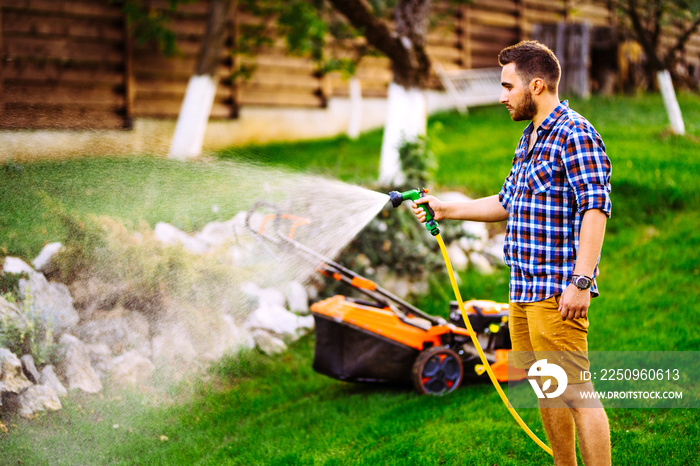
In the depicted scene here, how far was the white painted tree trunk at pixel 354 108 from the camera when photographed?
11.7 m

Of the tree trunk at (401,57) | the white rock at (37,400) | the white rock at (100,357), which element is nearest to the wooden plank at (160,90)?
the tree trunk at (401,57)

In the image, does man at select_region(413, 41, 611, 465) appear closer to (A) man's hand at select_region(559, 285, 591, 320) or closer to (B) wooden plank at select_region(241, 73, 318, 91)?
(A) man's hand at select_region(559, 285, 591, 320)

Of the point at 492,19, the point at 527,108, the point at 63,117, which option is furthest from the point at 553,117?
the point at 492,19

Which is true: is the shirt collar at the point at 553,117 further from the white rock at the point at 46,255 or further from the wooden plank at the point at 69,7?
the wooden plank at the point at 69,7

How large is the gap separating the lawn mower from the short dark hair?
5.39 feet

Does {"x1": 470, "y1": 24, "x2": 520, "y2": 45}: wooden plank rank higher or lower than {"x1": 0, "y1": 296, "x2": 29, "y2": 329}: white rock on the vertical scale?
higher

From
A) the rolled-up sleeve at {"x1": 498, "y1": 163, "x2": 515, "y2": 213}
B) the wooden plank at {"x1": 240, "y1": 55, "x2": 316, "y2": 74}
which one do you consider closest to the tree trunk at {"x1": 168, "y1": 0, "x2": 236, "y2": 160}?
the wooden plank at {"x1": 240, "y1": 55, "x2": 316, "y2": 74}

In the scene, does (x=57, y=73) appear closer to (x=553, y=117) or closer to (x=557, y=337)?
(x=553, y=117)

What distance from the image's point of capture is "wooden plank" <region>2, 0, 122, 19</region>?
27.7ft

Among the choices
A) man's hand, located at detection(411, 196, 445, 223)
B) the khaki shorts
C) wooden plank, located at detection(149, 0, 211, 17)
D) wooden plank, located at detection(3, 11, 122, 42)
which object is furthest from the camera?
wooden plank, located at detection(149, 0, 211, 17)

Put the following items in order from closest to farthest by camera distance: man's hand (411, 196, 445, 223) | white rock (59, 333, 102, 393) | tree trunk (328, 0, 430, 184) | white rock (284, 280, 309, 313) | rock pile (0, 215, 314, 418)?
man's hand (411, 196, 445, 223) < rock pile (0, 215, 314, 418) < white rock (59, 333, 102, 393) < white rock (284, 280, 309, 313) < tree trunk (328, 0, 430, 184)

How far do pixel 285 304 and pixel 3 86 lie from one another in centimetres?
559

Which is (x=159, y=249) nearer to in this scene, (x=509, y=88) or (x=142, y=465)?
(x=142, y=465)

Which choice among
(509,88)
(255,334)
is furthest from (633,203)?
(509,88)
